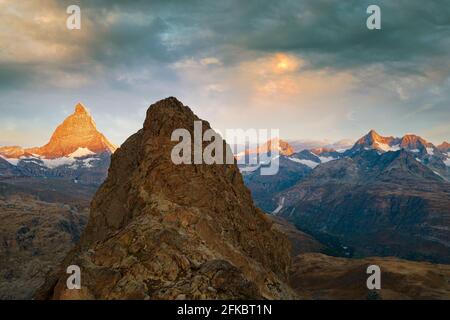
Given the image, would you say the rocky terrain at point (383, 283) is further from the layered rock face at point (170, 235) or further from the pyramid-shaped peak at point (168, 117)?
the pyramid-shaped peak at point (168, 117)

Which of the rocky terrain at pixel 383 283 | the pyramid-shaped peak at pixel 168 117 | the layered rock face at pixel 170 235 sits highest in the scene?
the pyramid-shaped peak at pixel 168 117

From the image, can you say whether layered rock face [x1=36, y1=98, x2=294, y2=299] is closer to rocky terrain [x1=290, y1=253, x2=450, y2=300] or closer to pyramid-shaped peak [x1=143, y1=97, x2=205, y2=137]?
pyramid-shaped peak [x1=143, y1=97, x2=205, y2=137]

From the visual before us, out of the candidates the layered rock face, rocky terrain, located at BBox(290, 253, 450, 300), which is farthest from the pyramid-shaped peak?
rocky terrain, located at BBox(290, 253, 450, 300)

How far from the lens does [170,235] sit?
53.8 m

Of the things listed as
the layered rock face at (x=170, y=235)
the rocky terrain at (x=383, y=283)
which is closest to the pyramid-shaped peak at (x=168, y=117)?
the layered rock face at (x=170, y=235)

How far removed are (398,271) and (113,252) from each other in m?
151

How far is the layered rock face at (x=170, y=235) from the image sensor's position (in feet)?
151

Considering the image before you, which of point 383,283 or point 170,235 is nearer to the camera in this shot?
point 170,235

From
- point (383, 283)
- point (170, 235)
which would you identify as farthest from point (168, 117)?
point (383, 283)

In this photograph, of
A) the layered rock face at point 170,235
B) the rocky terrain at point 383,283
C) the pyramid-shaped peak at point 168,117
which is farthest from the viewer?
the rocky terrain at point 383,283

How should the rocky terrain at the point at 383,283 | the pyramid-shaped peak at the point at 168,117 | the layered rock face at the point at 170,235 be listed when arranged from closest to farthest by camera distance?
the layered rock face at the point at 170,235 → the pyramid-shaped peak at the point at 168,117 → the rocky terrain at the point at 383,283

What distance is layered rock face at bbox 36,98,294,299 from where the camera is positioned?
151 feet

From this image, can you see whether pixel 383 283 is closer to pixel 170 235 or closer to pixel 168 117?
pixel 168 117

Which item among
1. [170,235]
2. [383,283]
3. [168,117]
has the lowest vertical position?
[383,283]
